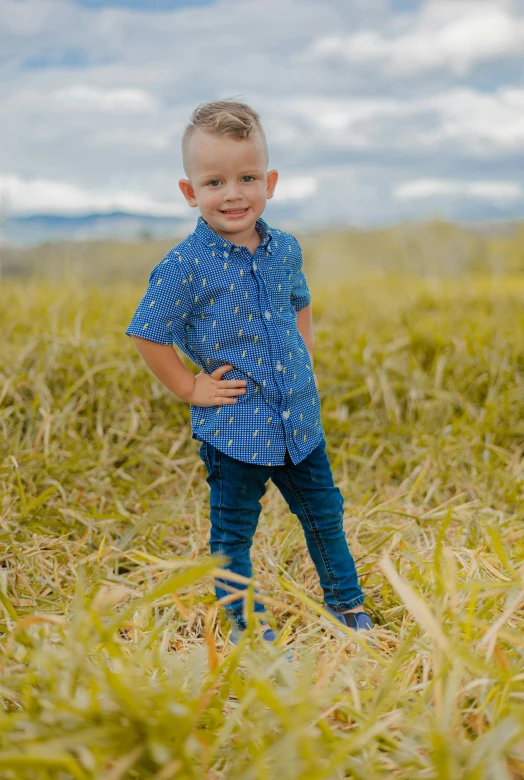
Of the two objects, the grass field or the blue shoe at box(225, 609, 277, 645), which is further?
the blue shoe at box(225, 609, 277, 645)

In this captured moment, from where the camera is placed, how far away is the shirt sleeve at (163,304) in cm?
176

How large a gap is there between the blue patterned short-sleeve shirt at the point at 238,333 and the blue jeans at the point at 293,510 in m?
0.08

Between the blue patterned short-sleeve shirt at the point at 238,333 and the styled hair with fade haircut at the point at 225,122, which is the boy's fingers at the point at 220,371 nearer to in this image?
the blue patterned short-sleeve shirt at the point at 238,333

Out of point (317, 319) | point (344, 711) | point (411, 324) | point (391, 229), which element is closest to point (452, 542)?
point (344, 711)

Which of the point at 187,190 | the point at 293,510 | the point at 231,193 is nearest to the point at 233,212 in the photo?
the point at 231,193

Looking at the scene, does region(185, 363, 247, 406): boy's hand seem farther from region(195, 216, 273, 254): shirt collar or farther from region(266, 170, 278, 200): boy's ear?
region(266, 170, 278, 200): boy's ear

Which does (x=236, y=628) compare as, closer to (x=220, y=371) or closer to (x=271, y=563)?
(x=271, y=563)

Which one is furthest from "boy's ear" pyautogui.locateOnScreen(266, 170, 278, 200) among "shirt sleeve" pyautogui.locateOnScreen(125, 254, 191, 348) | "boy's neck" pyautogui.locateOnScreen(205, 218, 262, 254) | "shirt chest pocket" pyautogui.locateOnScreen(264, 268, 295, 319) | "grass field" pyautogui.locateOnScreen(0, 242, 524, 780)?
"grass field" pyautogui.locateOnScreen(0, 242, 524, 780)

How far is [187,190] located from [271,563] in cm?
111

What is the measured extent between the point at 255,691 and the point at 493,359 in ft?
8.59

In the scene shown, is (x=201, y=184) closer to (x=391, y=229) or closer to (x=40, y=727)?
(x=40, y=727)

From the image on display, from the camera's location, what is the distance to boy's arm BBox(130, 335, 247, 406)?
1.81 metres

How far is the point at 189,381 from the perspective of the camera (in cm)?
186

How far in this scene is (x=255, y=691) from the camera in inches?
46.3
